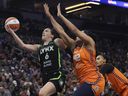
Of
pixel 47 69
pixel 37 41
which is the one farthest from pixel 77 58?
pixel 37 41

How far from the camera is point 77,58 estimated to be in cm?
824

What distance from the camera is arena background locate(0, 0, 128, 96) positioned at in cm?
1759

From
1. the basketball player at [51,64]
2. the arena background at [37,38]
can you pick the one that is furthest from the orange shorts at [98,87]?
the arena background at [37,38]

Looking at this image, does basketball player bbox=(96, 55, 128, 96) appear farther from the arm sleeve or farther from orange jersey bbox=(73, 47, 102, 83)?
orange jersey bbox=(73, 47, 102, 83)

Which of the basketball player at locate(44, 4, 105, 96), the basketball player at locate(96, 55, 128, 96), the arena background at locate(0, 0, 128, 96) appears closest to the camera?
the basketball player at locate(44, 4, 105, 96)

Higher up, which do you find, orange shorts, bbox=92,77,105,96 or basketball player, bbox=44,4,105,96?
basketball player, bbox=44,4,105,96

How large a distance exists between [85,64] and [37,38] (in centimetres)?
1863

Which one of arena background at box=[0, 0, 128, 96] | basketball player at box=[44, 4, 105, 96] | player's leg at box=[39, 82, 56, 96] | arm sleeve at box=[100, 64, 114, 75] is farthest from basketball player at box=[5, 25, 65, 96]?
arena background at box=[0, 0, 128, 96]

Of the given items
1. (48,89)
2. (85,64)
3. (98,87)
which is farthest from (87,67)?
(48,89)

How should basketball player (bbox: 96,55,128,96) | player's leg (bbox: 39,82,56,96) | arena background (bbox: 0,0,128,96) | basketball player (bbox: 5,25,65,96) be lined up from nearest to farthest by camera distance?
player's leg (bbox: 39,82,56,96)
basketball player (bbox: 96,55,128,96)
basketball player (bbox: 5,25,65,96)
arena background (bbox: 0,0,128,96)

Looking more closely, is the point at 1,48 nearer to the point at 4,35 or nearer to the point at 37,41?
the point at 4,35

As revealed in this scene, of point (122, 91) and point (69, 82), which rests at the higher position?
point (122, 91)

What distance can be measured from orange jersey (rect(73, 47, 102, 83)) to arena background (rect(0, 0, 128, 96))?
18.8ft

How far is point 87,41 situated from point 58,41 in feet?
4.53
